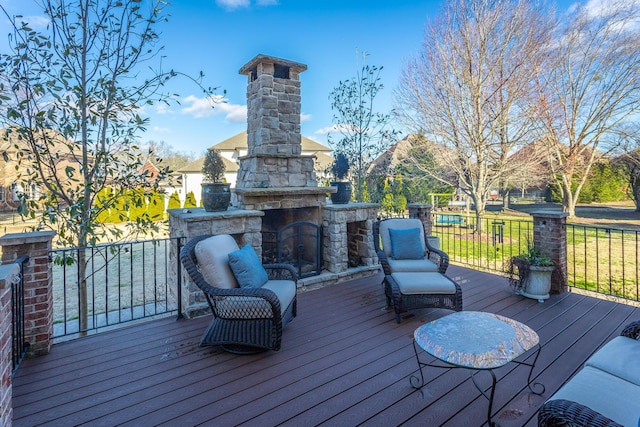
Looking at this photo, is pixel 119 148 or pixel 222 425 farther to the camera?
pixel 119 148

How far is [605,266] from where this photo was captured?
6.56 metres

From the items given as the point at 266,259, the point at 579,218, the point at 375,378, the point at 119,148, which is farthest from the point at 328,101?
the point at 579,218

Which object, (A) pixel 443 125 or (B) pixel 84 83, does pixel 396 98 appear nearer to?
(A) pixel 443 125

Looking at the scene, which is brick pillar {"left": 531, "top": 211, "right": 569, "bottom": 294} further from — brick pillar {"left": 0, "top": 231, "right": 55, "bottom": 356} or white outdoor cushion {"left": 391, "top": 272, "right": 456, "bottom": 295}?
brick pillar {"left": 0, "top": 231, "right": 55, "bottom": 356}

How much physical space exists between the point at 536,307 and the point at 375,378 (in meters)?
2.48

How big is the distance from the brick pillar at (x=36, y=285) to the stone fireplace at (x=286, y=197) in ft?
5.14

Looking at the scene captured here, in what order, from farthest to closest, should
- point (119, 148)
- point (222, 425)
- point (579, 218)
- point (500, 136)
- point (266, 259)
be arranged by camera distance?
point (579, 218), point (500, 136), point (266, 259), point (119, 148), point (222, 425)

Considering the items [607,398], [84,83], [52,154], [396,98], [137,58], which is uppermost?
[396,98]

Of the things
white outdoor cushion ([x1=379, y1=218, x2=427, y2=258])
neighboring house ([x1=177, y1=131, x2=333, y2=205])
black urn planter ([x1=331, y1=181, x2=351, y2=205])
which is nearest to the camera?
white outdoor cushion ([x1=379, y1=218, x2=427, y2=258])

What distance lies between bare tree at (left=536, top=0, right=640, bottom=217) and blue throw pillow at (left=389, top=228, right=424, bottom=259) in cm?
900

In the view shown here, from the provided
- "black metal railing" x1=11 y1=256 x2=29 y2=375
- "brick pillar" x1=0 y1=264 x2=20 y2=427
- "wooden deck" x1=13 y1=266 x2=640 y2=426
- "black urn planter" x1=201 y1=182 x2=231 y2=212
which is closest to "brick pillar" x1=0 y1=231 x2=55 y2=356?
"black metal railing" x1=11 y1=256 x2=29 y2=375

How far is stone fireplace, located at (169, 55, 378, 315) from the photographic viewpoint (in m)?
4.64

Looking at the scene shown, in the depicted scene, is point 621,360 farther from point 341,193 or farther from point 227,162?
point 227,162

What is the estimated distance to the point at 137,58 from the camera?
358 cm
